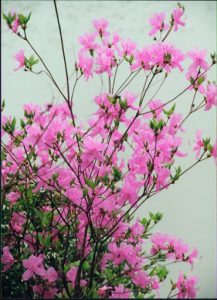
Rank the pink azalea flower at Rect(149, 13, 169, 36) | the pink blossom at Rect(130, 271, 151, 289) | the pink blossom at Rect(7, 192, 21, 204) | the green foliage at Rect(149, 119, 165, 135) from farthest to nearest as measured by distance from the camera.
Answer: the pink azalea flower at Rect(149, 13, 169, 36)
the pink blossom at Rect(7, 192, 21, 204)
the pink blossom at Rect(130, 271, 151, 289)
the green foliage at Rect(149, 119, 165, 135)

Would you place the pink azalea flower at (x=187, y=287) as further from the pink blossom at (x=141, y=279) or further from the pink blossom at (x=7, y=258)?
the pink blossom at (x=7, y=258)

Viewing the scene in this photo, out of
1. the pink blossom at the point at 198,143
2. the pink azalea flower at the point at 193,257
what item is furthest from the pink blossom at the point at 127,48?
the pink azalea flower at the point at 193,257

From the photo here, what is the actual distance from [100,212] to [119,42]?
0.66 m

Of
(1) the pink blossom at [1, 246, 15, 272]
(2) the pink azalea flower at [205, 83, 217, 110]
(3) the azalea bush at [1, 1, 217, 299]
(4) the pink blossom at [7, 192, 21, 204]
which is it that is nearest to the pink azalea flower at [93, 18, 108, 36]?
(3) the azalea bush at [1, 1, 217, 299]

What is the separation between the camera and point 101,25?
1703 millimetres

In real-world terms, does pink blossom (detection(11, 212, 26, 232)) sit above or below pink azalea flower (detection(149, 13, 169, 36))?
below

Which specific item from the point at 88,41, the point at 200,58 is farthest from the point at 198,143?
the point at 88,41

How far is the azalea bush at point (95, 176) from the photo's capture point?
1320mm

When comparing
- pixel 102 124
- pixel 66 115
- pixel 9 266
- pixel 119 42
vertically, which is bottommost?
pixel 9 266

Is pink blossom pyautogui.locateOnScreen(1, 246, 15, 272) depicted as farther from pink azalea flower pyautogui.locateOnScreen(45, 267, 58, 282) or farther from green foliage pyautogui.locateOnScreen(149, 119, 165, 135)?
green foliage pyautogui.locateOnScreen(149, 119, 165, 135)

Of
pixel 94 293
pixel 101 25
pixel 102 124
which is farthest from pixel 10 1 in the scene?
pixel 94 293

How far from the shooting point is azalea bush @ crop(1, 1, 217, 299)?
4.33 feet

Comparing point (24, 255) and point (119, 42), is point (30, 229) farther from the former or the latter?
point (119, 42)

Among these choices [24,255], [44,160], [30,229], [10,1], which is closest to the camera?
[44,160]
